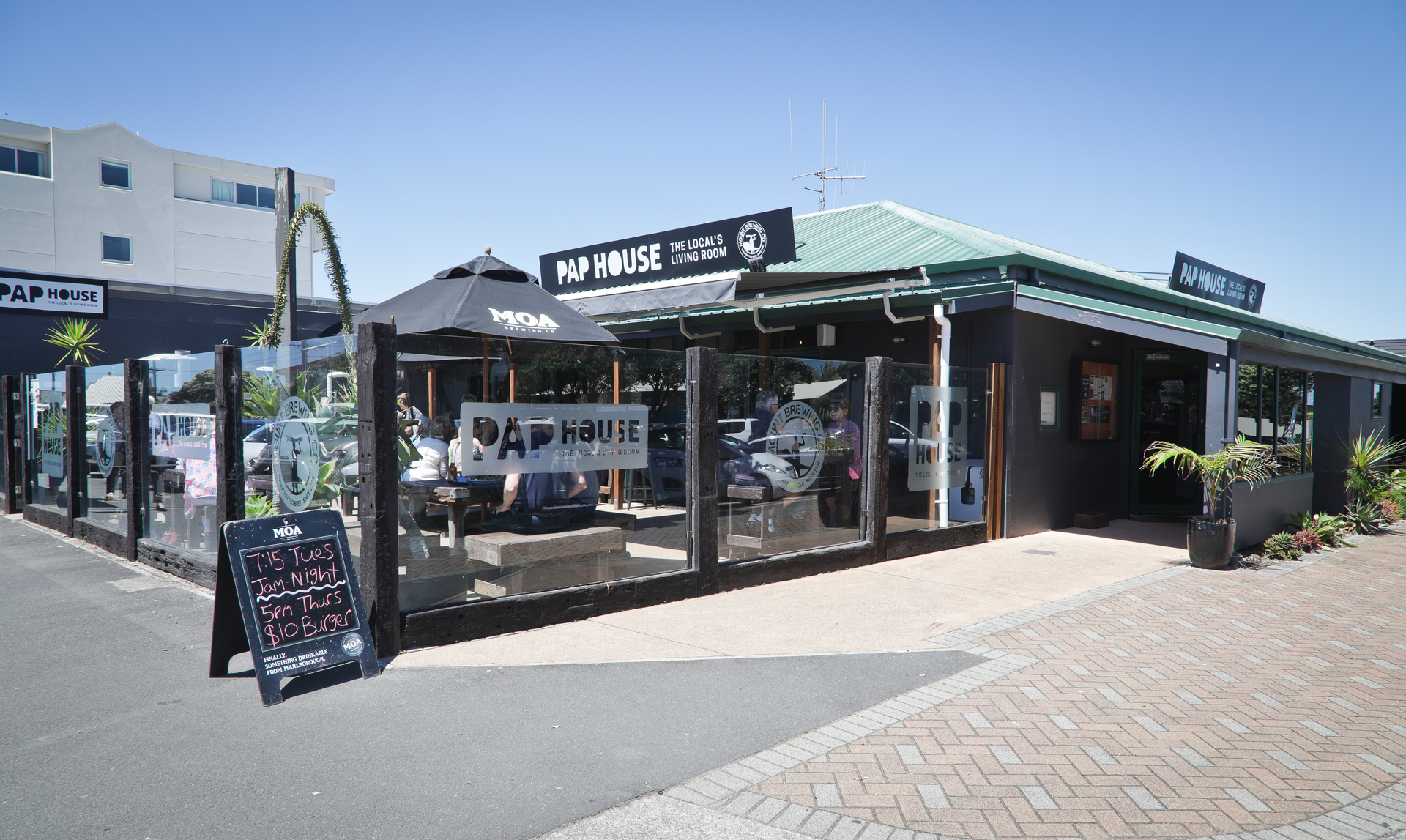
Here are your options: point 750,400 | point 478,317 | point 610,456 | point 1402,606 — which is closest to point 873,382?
point 750,400

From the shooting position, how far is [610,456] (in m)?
6.50

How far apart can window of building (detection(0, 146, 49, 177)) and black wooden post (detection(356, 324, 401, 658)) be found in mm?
38419

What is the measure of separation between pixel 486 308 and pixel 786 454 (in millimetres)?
2965

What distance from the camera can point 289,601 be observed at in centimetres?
484

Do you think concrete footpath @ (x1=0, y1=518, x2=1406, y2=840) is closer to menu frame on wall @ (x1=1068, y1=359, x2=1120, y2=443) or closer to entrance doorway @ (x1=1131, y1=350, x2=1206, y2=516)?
menu frame on wall @ (x1=1068, y1=359, x2=1120, y2=443)

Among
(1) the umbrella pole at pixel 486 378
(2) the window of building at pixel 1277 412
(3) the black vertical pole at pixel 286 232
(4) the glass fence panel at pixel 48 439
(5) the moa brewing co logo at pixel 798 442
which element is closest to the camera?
(1) the umbrella pole at pixel 486 378

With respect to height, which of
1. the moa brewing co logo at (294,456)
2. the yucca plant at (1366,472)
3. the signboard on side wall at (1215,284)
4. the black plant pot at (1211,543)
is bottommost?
the black plant pot at (1211,543)

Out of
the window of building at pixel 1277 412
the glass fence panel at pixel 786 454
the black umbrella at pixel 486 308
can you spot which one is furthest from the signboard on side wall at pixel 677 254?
the window of building at pixel 1277 412

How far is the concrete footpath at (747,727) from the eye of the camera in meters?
3.34

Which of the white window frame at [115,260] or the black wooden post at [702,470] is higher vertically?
the white window frame at [115,260]

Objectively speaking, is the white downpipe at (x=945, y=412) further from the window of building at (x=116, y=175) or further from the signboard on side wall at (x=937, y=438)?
the window of building at (x=116, y=175)

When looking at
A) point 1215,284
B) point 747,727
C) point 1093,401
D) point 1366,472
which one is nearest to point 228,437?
point 747,727

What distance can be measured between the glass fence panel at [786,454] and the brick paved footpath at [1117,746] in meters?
2.14

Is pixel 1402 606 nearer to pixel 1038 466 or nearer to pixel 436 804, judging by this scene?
pixel 1038 466
